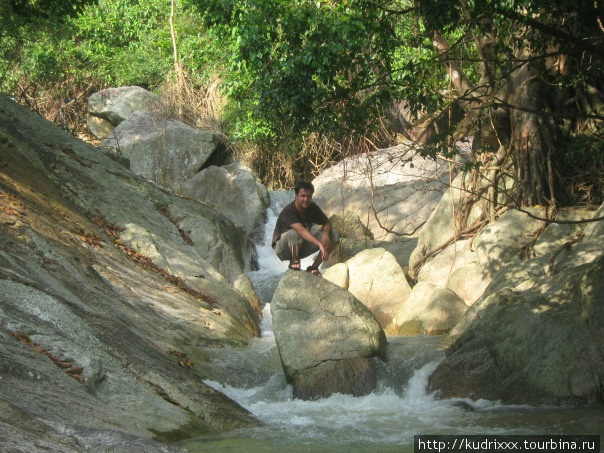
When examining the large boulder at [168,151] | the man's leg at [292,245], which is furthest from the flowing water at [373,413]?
the large boulder at [168,151]

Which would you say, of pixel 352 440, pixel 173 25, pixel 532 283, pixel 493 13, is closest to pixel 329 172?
pixel 173 25

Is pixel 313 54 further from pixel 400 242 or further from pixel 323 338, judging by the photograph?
pixel 400 242

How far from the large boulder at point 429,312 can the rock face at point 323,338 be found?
213 cm

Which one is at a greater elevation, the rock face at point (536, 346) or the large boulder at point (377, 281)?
the large boulder at point (377, 281)

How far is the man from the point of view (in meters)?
12.1

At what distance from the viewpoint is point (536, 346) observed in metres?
8.16

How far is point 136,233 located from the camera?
12.0 metres

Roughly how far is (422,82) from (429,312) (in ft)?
11.7

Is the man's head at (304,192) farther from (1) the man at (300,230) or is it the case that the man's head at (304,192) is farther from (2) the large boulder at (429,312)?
(2) the large boulder at (429,312)

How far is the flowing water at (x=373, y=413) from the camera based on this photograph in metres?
6.45

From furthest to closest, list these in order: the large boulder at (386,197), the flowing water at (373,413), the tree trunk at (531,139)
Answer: the large boulder at (386,197) → the tree trunk at (531,139) → the flowing water at (373,413)

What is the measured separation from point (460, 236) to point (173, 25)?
14860mm

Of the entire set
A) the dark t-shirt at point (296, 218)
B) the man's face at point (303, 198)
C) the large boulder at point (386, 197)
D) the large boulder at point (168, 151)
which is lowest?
the dark t-shirt at point (296, 218)

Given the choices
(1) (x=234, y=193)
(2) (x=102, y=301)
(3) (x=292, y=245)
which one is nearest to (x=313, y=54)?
(2) (x=102, y=301)
